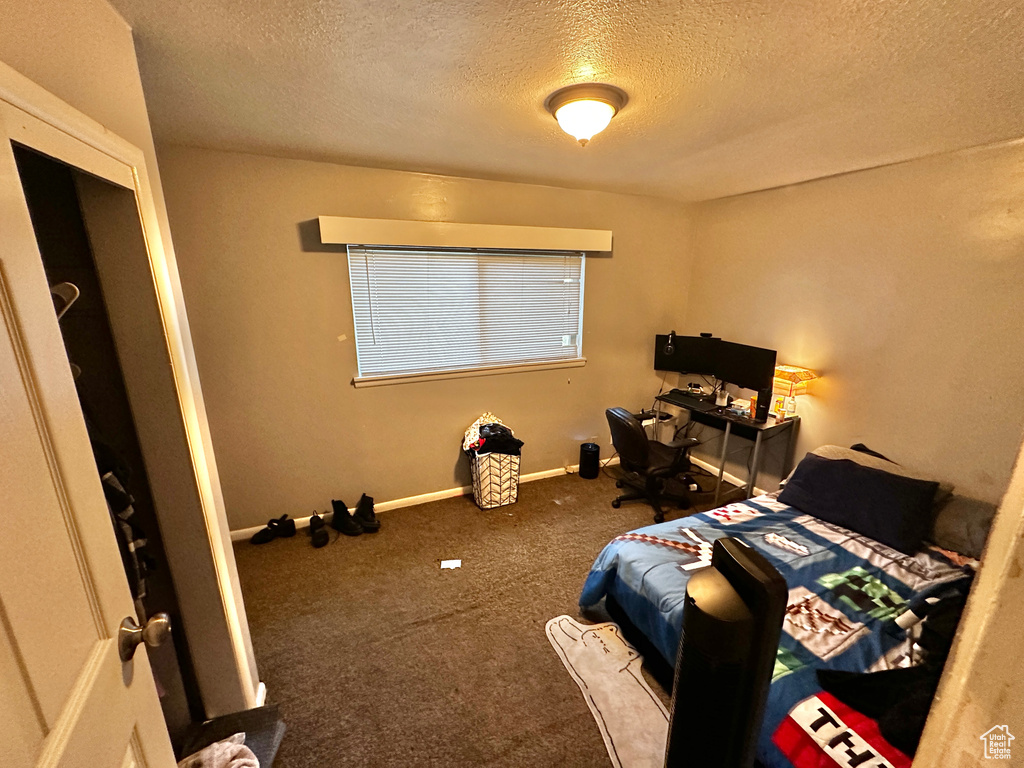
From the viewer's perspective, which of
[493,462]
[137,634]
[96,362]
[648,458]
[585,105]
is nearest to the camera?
[137,634]

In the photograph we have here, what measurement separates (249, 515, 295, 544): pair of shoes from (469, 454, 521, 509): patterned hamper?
4.31ft

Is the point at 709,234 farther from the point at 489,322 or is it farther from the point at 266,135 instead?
the point at 266,135

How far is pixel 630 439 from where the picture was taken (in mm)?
2852

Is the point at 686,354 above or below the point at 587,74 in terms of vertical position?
below

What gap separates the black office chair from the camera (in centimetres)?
282

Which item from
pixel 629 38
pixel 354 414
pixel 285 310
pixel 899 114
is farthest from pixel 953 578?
pixel 285 310

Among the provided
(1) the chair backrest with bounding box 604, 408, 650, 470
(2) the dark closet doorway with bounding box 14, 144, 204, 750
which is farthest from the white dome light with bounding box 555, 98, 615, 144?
(1) the chair backrest with bounding box 604, 408, 650, 470

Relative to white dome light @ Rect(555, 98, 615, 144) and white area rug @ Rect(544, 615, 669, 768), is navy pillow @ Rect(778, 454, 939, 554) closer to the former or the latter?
white area rug @ Rect(544, 615, 669, 768)

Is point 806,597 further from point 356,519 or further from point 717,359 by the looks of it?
point 356,519

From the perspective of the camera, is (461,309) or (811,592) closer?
(811,592)

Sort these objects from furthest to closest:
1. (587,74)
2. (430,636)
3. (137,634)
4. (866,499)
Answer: (866,499), (430,636), (587,74), (137,634)

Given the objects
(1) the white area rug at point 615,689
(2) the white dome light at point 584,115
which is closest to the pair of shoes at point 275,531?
(1) the white area rug at point 615,689

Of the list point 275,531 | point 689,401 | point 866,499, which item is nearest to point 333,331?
point 275,531

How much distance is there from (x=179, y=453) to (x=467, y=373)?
2.04 meters
